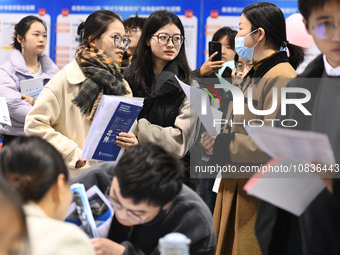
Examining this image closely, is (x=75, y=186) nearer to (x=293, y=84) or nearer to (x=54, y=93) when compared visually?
(x=293, y=84)

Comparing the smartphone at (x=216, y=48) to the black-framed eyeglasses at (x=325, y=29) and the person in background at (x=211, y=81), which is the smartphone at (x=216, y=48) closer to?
the person in background at (x=211, y=81)

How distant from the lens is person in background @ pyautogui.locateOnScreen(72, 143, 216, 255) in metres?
2.09

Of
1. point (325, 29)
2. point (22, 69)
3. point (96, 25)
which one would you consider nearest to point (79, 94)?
point (96, 25)

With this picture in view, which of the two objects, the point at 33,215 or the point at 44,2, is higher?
the point at 44,2

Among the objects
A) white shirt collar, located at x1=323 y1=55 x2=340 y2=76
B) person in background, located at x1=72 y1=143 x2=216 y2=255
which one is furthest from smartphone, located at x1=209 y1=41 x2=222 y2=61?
white shirt collar, located at x1=323 y1=55 x2=340 y2=76

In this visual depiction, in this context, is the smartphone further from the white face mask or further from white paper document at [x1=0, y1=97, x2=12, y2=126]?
white paper document at [x1=0, y1=97, x2=12, y2=126]

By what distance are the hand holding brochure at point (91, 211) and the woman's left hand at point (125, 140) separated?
3.16 feet

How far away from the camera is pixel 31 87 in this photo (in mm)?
Result: 4625

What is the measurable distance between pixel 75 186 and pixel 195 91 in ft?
2.87

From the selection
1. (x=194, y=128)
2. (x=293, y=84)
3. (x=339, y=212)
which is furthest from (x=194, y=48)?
(x=339, y=212)

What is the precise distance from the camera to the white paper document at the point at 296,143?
150 centimetres

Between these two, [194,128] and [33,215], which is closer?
[33,215]

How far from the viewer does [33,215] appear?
1.63 m
